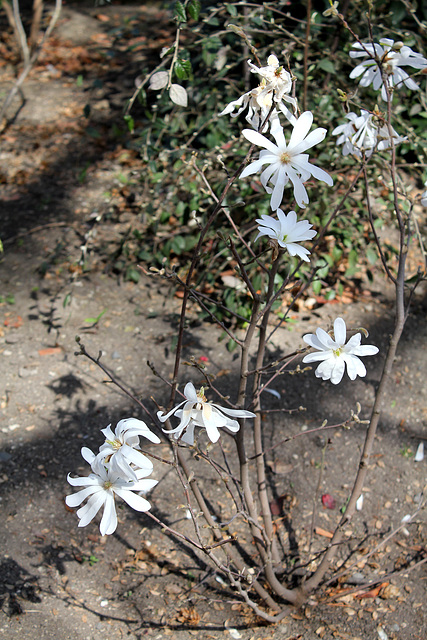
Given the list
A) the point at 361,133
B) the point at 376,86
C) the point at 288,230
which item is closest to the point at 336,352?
the point at 288,230

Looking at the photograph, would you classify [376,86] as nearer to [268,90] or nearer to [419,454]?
[268,90]

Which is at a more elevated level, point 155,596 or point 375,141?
point 375,141

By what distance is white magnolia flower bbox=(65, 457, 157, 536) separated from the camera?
0.91 metres

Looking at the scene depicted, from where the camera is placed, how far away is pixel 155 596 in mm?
1513

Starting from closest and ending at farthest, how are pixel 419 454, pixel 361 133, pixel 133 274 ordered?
pixel 361 133 < pixel 419 454 < pixel 133 274

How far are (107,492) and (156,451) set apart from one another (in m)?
0.97

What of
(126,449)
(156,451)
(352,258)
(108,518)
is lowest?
(156,451)

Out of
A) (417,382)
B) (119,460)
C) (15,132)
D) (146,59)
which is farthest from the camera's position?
(146,59)

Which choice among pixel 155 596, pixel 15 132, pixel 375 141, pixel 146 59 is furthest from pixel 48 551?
pixel 146 59

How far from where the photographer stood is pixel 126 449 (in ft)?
2.88

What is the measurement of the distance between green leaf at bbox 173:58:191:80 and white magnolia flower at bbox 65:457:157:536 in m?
1.11

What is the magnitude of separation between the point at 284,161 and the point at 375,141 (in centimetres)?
47

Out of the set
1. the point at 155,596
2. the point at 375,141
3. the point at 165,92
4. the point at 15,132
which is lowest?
the point at 155,596

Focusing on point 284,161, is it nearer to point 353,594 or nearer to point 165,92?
point 353,594
